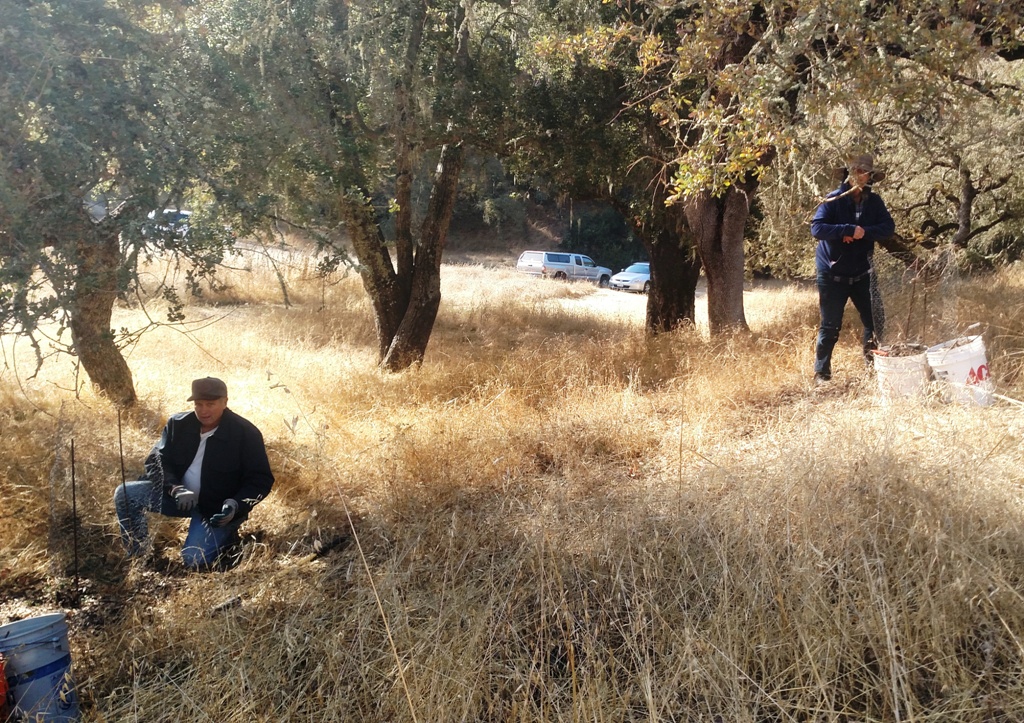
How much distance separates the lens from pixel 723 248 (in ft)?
28.2

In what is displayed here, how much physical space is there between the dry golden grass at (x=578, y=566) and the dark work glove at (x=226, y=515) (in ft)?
0.84

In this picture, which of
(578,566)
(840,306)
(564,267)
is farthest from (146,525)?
(564,267)

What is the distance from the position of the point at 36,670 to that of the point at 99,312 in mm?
3769

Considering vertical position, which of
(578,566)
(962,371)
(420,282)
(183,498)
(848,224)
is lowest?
(578,566)

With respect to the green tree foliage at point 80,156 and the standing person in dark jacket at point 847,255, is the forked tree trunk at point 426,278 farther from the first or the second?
the green tree foliage at point 80,156

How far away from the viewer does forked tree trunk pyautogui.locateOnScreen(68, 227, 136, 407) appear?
13.4 feet

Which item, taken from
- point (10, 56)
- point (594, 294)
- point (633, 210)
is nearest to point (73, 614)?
point (10, 56)

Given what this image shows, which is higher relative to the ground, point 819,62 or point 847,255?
point 819,62

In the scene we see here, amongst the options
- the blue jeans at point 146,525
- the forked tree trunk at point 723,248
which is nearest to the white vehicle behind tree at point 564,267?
the forked tree trunk at point 723,248

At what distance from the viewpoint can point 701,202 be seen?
8500 millimetres

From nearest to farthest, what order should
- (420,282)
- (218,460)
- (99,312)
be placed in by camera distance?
(218,460)
(99,312)
(420,282)

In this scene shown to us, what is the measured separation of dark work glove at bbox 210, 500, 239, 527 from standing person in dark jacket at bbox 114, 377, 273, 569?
0.30 ft

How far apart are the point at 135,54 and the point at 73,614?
3049mm

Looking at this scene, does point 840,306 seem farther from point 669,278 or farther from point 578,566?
point 669,278
